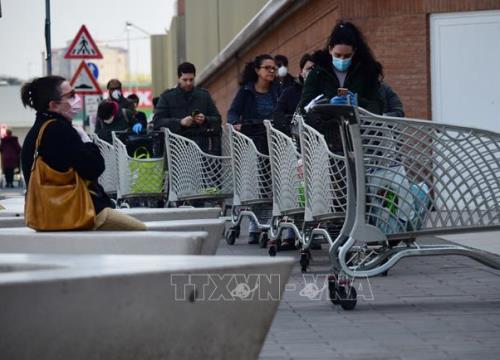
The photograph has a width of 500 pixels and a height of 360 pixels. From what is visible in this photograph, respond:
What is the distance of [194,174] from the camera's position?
47.6ft

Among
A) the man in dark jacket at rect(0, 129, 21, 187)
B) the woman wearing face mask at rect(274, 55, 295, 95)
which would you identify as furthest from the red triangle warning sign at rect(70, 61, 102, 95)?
the man in dark jacket at rect(0, 129, 21, 187)

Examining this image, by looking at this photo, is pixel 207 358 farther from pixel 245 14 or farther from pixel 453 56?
pixel 245 14

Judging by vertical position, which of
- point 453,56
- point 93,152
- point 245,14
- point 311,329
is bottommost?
point 311,329

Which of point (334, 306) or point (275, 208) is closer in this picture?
point (334, 306)

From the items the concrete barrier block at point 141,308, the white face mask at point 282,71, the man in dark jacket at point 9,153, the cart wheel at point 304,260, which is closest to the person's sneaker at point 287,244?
the cart wheel at point 304,260

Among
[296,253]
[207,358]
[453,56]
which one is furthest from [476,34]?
[207,358]

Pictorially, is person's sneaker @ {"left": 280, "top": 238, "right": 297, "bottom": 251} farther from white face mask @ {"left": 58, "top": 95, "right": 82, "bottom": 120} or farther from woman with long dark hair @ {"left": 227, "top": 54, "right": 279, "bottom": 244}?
white face mask @ {"left": 58, "top": 95, "right": 82, "bottom": 120}

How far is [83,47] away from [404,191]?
67.7 feet

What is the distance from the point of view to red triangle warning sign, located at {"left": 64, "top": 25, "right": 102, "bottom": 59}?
27734 mm

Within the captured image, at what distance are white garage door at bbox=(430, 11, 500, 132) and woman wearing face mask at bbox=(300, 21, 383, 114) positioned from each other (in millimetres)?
8717

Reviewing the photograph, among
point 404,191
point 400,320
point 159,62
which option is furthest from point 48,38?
point 159,62

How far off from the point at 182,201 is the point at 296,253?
314 centimetres

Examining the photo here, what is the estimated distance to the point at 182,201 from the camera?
15.2 metres

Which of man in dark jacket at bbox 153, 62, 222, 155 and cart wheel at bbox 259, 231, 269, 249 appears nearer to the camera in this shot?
cart wheel at bbox 259, 231, 269, 249
